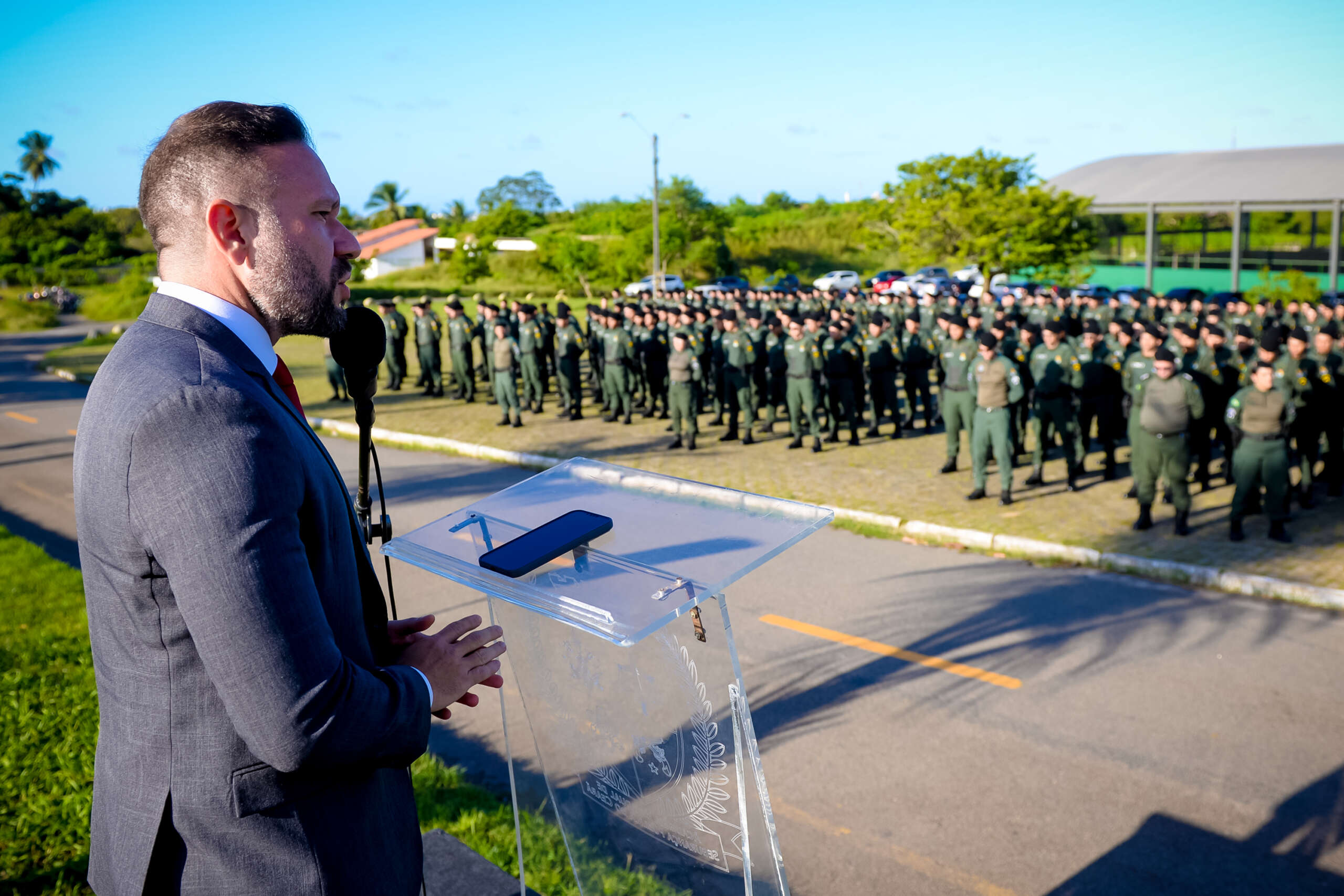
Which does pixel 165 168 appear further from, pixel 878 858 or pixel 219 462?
pixel 878 858

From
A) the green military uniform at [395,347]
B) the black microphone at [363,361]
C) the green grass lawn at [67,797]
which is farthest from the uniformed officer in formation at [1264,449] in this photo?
the green military uniform at [395,347]

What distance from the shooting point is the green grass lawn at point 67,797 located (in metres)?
2.86

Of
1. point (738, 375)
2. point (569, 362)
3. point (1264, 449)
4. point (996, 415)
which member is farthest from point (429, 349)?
point (1264, 449)

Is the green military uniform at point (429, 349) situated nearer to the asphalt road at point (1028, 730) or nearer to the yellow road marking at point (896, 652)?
the asphalt road at point (1028, 730)

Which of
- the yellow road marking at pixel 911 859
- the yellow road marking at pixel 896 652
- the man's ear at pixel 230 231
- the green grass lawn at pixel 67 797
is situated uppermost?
the man's ear at pixel 230 231

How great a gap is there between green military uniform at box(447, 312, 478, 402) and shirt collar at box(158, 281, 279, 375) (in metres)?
16.3

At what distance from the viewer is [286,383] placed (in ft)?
6.05

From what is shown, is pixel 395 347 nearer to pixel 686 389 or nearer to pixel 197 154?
pixel 686 389

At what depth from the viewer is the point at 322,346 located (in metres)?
27.4

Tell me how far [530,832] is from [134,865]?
55.2 inches

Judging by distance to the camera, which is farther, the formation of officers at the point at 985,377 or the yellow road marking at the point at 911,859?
the formation of officers at the point at 985,377

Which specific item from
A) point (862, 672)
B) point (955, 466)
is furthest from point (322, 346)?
point (862, 672)

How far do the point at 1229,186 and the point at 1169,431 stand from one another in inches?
1206

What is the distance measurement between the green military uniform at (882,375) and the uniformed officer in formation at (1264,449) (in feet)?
18.1
